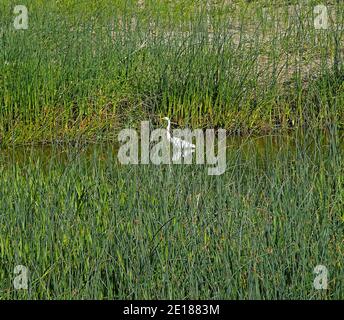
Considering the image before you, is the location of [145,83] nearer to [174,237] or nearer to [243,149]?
[243,149]

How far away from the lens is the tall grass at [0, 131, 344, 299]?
3.93 meters

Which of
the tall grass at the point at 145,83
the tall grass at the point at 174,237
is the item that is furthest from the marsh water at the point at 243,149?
the tall grass at the point at 145,83

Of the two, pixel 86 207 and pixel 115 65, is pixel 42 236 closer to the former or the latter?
pixel 86 207

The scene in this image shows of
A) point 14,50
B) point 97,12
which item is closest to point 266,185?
point 14,50

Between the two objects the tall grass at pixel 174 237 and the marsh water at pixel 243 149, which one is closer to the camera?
the tall grass at pixel 174 237

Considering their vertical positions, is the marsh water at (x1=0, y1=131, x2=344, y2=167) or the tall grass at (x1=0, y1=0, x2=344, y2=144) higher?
the tall grass at (x1=0, y1=0, x2=344, y2=144)

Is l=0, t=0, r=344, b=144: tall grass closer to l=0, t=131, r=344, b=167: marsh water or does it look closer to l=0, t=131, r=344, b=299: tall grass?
l=0, t=131, r=344, b=167: marsh water

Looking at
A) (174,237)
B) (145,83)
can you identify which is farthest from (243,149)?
(174,237)

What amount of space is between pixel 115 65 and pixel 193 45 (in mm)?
636

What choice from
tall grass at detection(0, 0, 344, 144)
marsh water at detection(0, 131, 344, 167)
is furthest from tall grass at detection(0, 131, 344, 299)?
tall grass at detection(0, 0, 344, 144)

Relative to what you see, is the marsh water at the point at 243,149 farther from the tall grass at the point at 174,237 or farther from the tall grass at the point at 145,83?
the tall grass at the point at 145,83

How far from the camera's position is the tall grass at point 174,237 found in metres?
3.93

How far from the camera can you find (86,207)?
15.6ft
